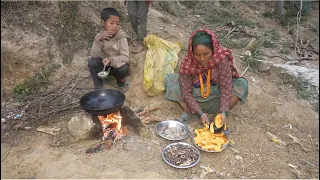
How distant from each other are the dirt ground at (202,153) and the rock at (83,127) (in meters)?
0.08

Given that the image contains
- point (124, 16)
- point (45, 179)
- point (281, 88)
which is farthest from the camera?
point (124, 16)

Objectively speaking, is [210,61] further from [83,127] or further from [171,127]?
[83,127]

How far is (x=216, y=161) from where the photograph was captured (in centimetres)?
293

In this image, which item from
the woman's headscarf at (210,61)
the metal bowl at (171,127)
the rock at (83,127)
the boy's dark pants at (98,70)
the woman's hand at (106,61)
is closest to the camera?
the woman's headscarf at (210,61)

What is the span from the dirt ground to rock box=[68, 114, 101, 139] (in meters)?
0.08

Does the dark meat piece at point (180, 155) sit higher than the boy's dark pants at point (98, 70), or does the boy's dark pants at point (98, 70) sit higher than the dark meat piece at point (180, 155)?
the boy's dark pants at point (98, 70)

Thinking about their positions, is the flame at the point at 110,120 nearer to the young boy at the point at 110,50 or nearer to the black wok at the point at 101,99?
the black wok at the point at 101,99

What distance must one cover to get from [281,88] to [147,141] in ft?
7.80

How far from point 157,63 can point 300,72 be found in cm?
224

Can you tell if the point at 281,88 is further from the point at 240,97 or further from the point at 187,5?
the point at 187,5

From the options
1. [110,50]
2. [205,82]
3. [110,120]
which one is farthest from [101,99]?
[205,82]

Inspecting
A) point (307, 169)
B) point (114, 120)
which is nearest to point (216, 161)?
point (307, 169)

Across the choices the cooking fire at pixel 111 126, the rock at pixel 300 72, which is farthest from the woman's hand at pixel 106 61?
the rock at pixel 300 72

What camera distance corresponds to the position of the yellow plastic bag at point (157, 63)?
391 cm
